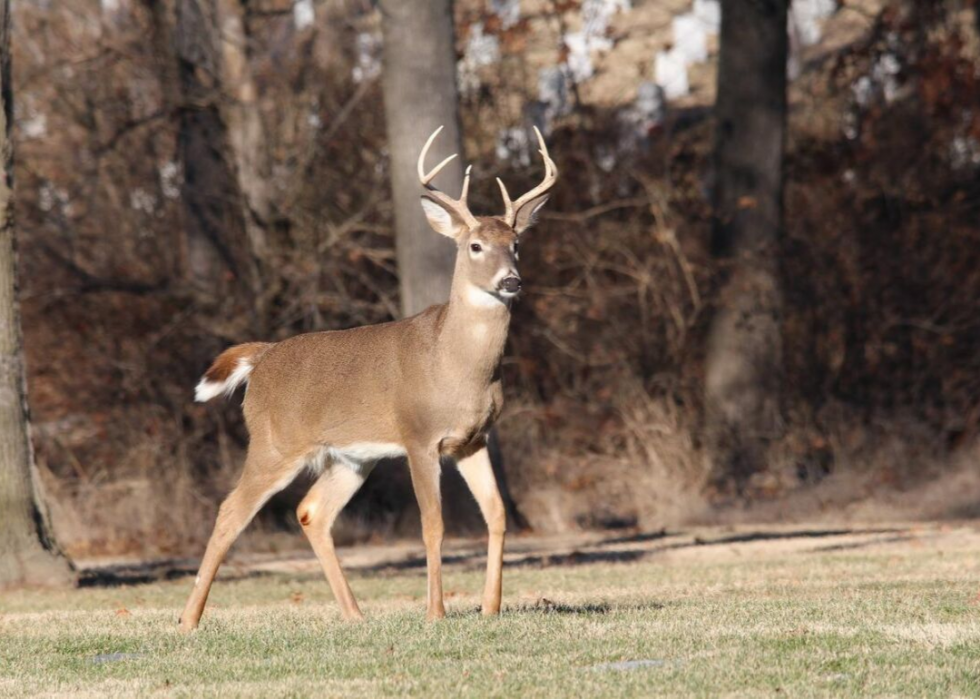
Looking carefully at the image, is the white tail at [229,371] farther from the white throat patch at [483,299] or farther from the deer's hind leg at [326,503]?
the white throat patch at [483,299]

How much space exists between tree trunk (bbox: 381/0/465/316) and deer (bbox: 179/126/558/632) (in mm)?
6333

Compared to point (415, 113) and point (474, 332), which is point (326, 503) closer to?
point (474, 332)

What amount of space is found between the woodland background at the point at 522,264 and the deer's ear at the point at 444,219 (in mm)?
7836

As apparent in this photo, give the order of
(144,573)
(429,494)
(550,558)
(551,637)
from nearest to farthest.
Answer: (551,637) < (429,494) < (144,573) < (550,558)

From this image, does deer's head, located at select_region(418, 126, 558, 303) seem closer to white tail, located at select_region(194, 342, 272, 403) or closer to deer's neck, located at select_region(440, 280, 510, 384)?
deer's neck, located at select_region(440, 280, 510, 384)

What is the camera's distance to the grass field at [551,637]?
640 cm

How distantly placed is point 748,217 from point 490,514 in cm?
1147

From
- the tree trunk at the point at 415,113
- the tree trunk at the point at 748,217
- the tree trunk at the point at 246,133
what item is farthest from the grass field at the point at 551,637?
the tree trunk at the point at 246,133

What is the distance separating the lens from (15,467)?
38.3ft

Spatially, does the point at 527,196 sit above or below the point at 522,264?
above

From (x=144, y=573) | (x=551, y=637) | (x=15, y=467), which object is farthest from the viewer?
(x=144, y=573)

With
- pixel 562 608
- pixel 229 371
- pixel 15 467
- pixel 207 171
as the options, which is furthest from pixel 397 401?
pixel 207 171

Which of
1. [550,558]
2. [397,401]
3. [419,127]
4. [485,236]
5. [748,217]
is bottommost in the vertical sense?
[550,558]

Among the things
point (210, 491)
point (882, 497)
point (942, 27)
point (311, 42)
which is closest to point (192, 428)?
point (210, 491)
